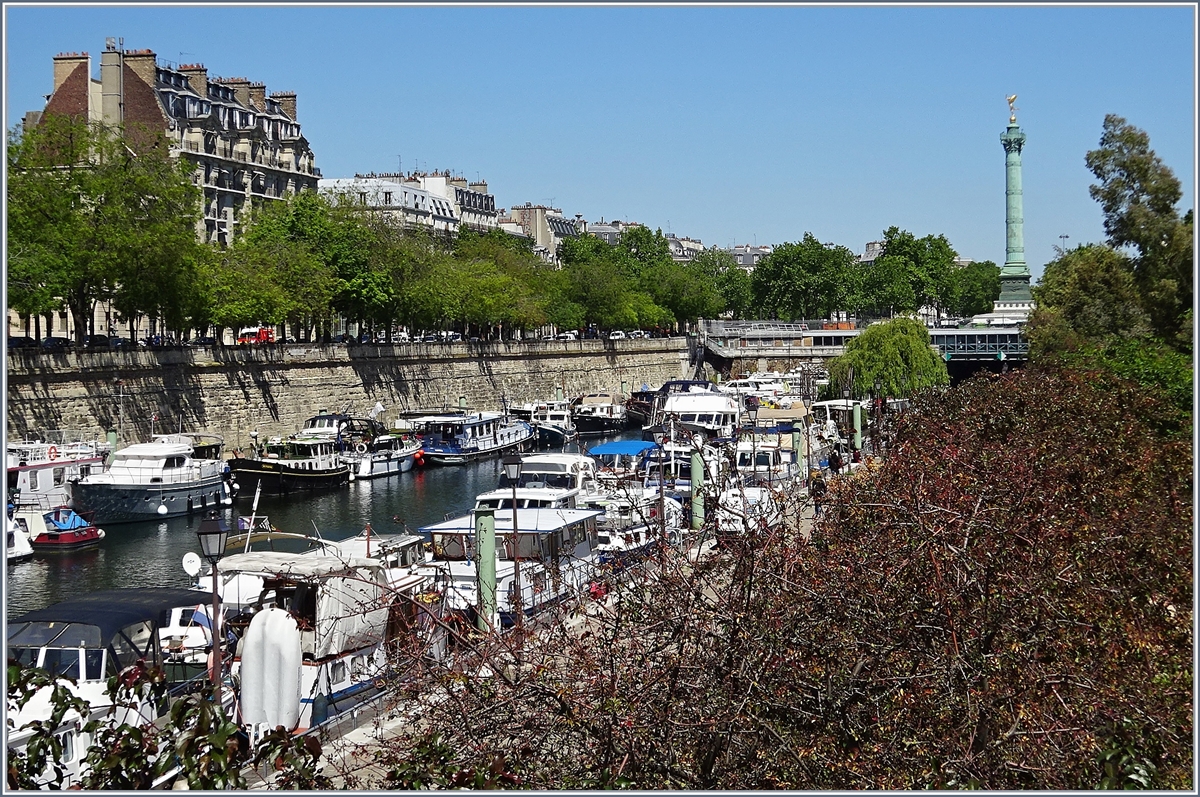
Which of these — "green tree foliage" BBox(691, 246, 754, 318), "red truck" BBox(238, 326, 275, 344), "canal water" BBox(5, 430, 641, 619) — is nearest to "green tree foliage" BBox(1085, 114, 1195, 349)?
"canal water" BBox(5, 430, 641, 619)

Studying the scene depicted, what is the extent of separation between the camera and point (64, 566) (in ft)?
89.4

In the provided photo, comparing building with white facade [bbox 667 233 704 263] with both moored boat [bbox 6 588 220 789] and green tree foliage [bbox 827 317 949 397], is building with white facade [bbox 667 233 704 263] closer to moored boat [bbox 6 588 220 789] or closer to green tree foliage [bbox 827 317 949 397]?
green tree foliage [bbox 827 317 949 397]

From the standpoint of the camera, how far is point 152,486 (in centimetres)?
3266

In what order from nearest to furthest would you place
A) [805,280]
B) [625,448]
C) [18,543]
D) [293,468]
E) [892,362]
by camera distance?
1. [18,543]
2. [625,448]
3. [293,468]
4. [892,362]
5. [805,280]

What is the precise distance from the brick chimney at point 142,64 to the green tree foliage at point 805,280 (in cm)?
5088

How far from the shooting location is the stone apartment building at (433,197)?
325ft

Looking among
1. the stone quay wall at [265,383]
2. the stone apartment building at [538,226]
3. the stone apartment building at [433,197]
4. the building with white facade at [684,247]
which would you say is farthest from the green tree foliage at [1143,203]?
the building with white facade at [684,247]

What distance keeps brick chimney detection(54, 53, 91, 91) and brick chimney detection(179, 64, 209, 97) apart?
5.65 metres

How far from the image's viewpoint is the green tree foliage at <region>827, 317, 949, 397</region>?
52.0 meters

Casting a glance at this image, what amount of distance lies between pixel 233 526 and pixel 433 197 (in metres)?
75.6

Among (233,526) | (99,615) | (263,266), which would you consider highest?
(263,266)

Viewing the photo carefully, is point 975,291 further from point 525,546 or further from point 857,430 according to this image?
point 525,546

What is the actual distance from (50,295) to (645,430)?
20106 millimetres

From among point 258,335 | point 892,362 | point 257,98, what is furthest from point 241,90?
point 892,362
